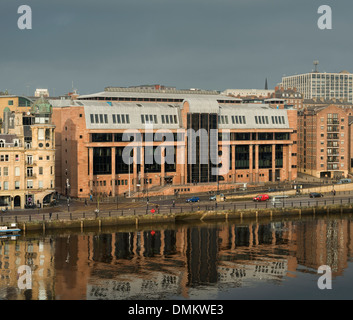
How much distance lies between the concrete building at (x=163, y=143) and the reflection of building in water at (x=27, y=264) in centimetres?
4057

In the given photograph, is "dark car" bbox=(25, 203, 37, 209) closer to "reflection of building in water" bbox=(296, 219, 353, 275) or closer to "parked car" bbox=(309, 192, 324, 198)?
"reflection of building in water" bbox=(296, 219, 353, 275)

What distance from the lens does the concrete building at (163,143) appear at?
15238cm

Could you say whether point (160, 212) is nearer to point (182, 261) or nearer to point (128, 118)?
point (182, 261)

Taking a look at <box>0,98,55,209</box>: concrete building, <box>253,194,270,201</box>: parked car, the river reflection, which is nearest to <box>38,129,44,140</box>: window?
<box>0,98,55,209</box>: concrete building

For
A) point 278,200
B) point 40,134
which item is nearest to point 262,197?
point 278,200

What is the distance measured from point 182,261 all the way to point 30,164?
50402 mm

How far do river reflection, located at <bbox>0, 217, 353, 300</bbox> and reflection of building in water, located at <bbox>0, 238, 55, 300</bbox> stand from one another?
0.42ft

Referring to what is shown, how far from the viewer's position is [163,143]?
161 metres

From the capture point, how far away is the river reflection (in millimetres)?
80188

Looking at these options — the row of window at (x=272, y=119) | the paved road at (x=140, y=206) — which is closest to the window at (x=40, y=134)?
the paved road at (x=140, y=206)

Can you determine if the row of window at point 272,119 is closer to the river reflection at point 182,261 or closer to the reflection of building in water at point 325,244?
the reflection of building in water at point 325,244
